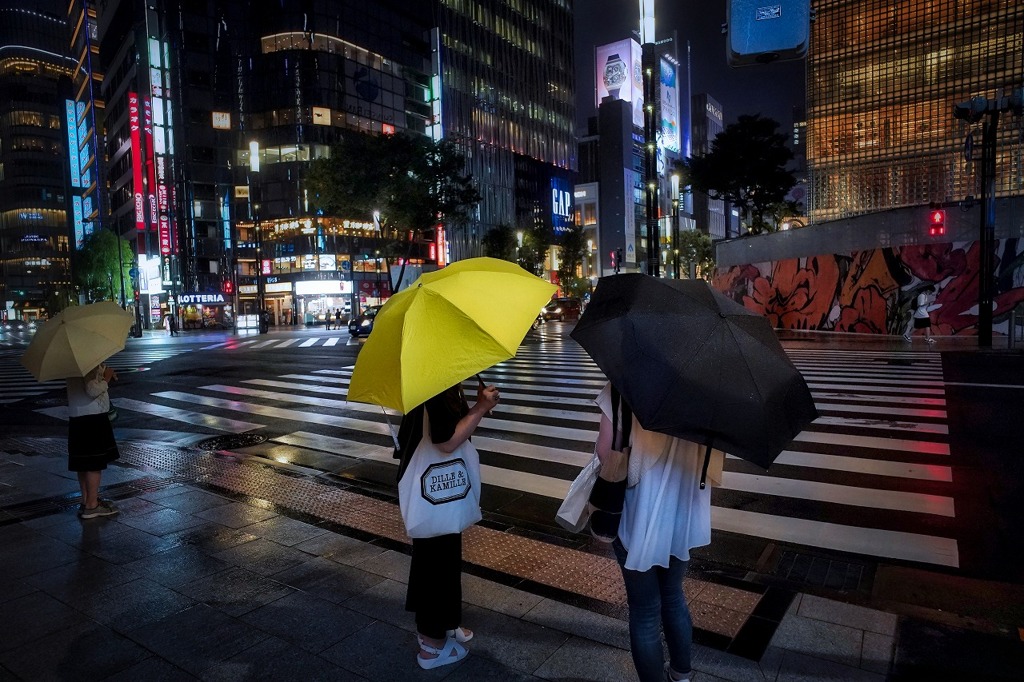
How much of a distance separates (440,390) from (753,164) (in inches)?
1431

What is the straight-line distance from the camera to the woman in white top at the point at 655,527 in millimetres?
2496

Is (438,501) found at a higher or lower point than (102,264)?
lower

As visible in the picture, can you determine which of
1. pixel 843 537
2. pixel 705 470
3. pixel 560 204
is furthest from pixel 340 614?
pixel 560 204

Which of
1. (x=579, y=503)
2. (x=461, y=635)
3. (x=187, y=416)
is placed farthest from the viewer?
(x=187, y=416)

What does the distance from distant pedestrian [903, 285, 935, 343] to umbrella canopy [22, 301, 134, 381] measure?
877 inches

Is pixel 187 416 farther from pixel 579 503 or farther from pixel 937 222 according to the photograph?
pixel 937 222

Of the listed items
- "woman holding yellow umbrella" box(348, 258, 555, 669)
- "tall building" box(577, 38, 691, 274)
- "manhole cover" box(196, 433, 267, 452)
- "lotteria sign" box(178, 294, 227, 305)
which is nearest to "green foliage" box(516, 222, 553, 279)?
"tall building" box(577, 38, 691, 274)

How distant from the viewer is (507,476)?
679 cm

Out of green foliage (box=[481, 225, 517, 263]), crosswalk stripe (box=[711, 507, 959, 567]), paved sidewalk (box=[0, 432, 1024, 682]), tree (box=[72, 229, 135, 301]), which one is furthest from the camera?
green foliage (box=[481, 225, 517, 263])

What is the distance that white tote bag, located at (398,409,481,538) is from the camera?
3.07 metres

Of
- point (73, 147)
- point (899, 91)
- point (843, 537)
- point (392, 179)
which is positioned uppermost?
point (73, 147)

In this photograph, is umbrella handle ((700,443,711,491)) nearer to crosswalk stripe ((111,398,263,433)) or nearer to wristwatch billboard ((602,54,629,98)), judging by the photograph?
crosswalk stripe ((111,398,263,433))

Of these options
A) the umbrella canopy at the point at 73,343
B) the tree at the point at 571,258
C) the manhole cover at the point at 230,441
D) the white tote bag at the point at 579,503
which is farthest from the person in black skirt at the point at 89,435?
the tree at the point at 571,258

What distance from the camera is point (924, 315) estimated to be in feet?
66.9
